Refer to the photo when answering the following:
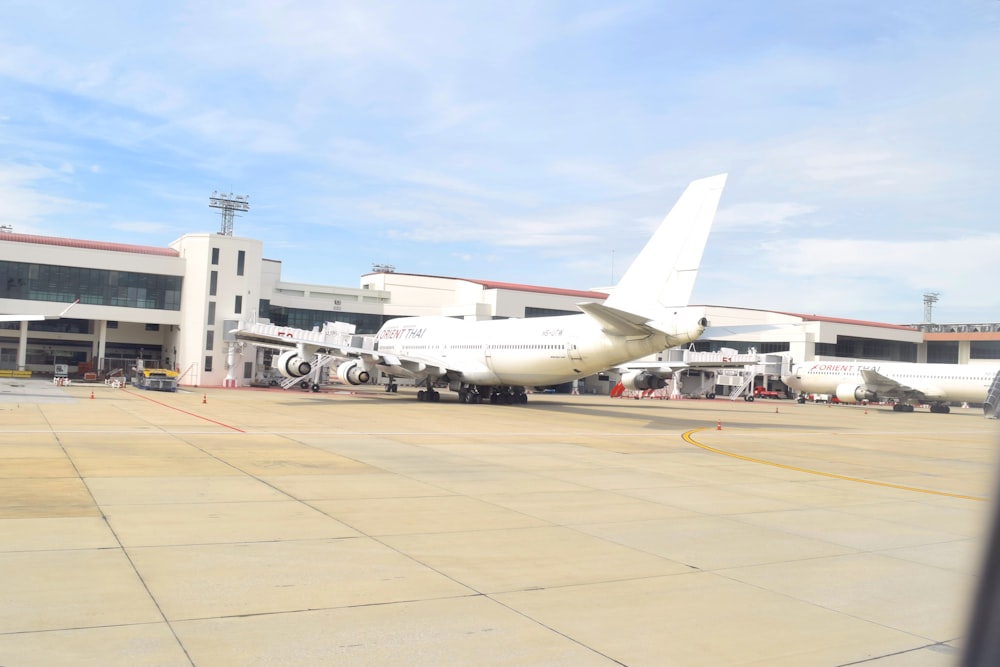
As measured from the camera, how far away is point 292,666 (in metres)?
5.73

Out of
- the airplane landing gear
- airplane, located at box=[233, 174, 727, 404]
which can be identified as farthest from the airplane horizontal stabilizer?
the airplane landing gear

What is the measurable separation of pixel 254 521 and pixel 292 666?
5049 mm

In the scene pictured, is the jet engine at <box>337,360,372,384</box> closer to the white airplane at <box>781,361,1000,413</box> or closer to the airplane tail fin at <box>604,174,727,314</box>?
the airplane tail fin at <box>604,174,727,314</box>

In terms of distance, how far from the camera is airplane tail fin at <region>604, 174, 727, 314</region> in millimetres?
26969

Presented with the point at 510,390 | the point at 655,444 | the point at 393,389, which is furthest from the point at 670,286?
the point at 393,389

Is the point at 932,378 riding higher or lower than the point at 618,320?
lower

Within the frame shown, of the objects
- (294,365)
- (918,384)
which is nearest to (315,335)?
(294,365)

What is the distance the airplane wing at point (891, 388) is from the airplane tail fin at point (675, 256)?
115ft

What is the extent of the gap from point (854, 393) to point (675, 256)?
3686cm

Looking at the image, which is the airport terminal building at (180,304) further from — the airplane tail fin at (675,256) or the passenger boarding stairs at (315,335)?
the airplane tail fin at (675,256)

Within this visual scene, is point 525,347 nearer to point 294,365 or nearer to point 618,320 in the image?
point 618,320

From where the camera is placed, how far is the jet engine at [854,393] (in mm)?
57969

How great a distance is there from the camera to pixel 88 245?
5591cm

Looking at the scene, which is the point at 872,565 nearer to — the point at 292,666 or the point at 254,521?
the point at 292,666
